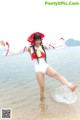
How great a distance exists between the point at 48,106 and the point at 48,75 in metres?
0.21

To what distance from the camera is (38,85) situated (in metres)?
4.25

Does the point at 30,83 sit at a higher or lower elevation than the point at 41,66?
lower

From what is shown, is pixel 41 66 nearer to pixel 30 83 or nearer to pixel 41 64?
pixel 41 64

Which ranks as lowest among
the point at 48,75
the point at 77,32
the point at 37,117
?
the point at 37,117

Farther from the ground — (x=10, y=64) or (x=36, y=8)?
(x=36, y=8)

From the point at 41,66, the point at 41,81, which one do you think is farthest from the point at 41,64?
the point at 41,81

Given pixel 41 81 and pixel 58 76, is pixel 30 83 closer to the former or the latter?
pixel 41 81

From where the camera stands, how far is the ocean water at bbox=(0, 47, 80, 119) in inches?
167

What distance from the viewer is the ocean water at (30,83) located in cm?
423

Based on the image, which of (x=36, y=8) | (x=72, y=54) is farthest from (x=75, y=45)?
(x=36, y=8)

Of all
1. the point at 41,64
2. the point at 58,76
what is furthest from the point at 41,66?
the point at 58,76

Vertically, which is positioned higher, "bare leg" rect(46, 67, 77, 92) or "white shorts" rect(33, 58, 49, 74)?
"white shorts" rect(33, 58, 49, 74)

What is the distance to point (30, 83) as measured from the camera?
4250mm

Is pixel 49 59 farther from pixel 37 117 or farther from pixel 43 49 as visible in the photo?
pixel 37 117
